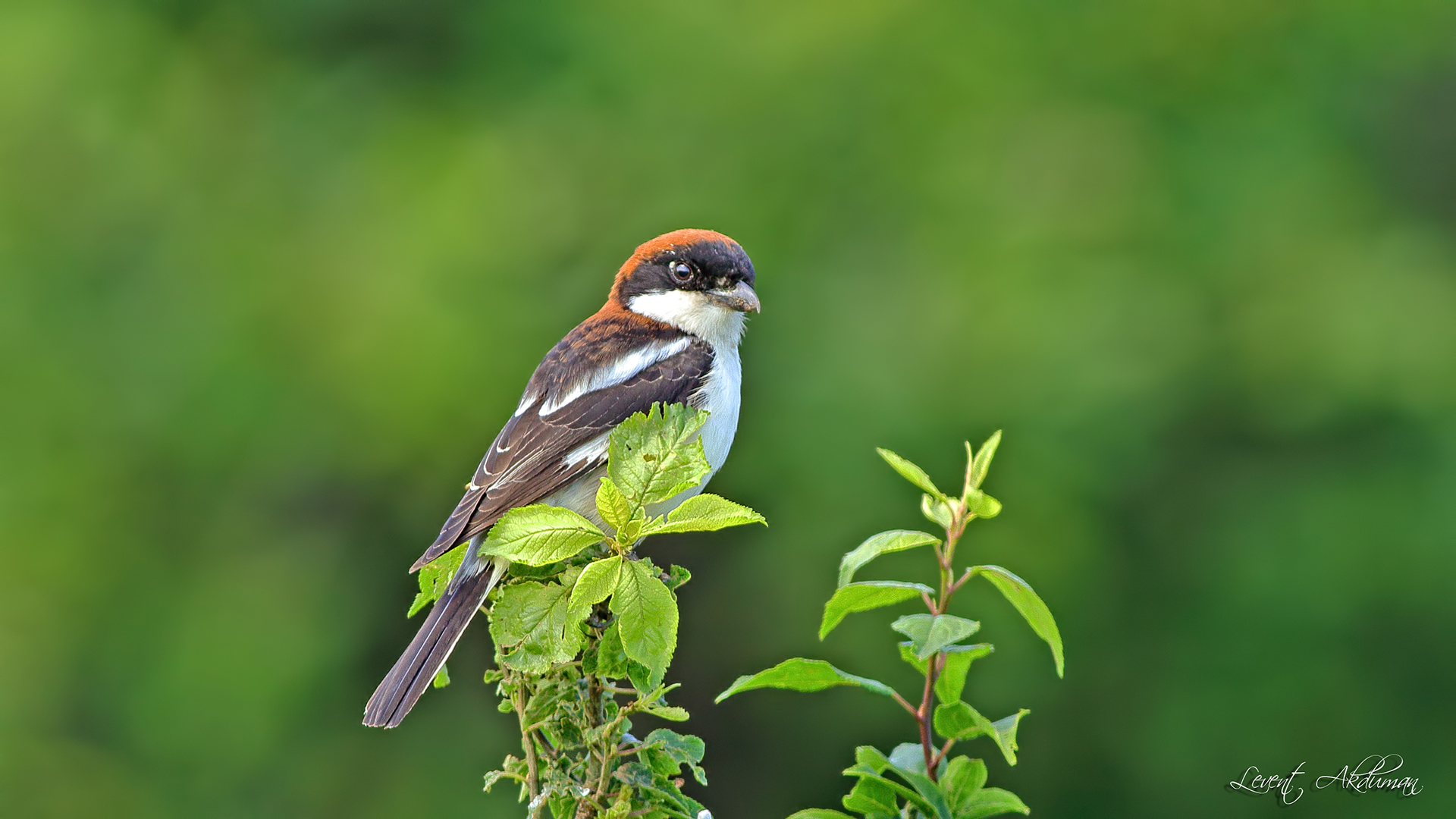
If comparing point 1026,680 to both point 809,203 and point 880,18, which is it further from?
point 880,18

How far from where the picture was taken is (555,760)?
2230 mm

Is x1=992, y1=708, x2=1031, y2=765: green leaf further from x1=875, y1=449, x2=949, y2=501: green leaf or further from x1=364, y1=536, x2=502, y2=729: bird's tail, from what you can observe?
x1=364, y1=536, x2=502, y2=729: bird's tail

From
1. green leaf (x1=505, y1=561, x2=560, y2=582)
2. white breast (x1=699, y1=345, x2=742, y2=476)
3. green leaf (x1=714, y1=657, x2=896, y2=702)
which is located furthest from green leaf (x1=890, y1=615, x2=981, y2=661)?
white breast (x1=699, y1=345, x2=742, y2=476)

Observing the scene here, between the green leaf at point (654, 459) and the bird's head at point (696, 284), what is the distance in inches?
76.0

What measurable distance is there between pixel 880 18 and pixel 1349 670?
16.8 ft

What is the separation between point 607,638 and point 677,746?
0.71 ft

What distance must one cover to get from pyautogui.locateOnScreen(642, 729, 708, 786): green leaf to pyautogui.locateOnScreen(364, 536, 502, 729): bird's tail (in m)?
0.79

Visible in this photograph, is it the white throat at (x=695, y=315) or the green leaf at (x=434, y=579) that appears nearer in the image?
the green leaf at (x=434, y=579)

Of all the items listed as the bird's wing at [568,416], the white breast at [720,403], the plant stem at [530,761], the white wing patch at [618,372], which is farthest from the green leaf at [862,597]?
the white wing patch at [618,372]

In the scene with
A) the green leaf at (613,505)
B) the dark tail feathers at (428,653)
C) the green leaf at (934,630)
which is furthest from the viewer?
the dark tail feathers at (428,653)

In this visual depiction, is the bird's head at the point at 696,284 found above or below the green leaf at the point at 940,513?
above

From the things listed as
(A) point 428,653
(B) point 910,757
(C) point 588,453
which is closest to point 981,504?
(B) point 910,757

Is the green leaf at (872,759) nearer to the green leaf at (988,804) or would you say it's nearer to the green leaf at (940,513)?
the green leaf at (988,804)

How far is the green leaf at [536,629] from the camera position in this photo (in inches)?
84.7
